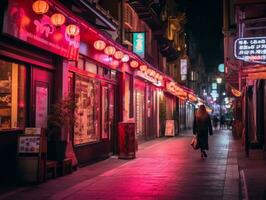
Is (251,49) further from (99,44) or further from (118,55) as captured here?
(118,55)

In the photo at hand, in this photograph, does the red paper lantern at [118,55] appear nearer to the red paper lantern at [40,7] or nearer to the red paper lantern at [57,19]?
the red paper lantern at [57,19]

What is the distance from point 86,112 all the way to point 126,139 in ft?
6.07

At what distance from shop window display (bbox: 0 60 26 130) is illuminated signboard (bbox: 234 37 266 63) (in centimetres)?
574

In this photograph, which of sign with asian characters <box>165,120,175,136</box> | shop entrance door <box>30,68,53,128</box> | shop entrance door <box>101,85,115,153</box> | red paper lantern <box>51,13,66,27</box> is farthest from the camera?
sign with asian characters <box>165,120,175,136</box>

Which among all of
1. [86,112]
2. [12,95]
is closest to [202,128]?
[86,112]

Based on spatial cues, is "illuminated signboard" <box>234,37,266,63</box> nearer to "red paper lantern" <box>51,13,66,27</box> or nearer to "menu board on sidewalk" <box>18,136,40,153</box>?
"red paper lantern" <box>51,13,66,27</box>

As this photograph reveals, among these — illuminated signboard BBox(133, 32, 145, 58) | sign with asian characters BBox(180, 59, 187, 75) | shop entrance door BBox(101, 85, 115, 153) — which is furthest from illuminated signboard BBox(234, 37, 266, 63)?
sign with asian characters BBox(180, 59, 187, 75)

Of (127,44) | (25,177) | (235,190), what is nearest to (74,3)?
(25,177)

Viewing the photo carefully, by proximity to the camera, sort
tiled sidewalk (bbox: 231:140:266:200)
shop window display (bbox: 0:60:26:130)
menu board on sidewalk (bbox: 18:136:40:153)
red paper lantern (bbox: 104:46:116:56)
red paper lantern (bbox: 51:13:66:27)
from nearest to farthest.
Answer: tiled sidewalk (bbox: 231:140:266:200), menu board on sidewalk (bbox: 18:136:40:153), shop window display (bbox: 0:60:26:130), red paper lantern (bbox: 51:13:66:27), red paper lantern (bbox: 104:46:116:56)

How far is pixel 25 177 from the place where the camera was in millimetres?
12156

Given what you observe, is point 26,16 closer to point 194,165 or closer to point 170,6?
point 194,165

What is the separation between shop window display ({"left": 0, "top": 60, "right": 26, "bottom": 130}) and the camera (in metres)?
12.5

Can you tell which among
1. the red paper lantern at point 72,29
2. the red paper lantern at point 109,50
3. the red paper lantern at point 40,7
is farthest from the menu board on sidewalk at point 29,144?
the red paper lantern at point 109,50

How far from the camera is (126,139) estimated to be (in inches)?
735
